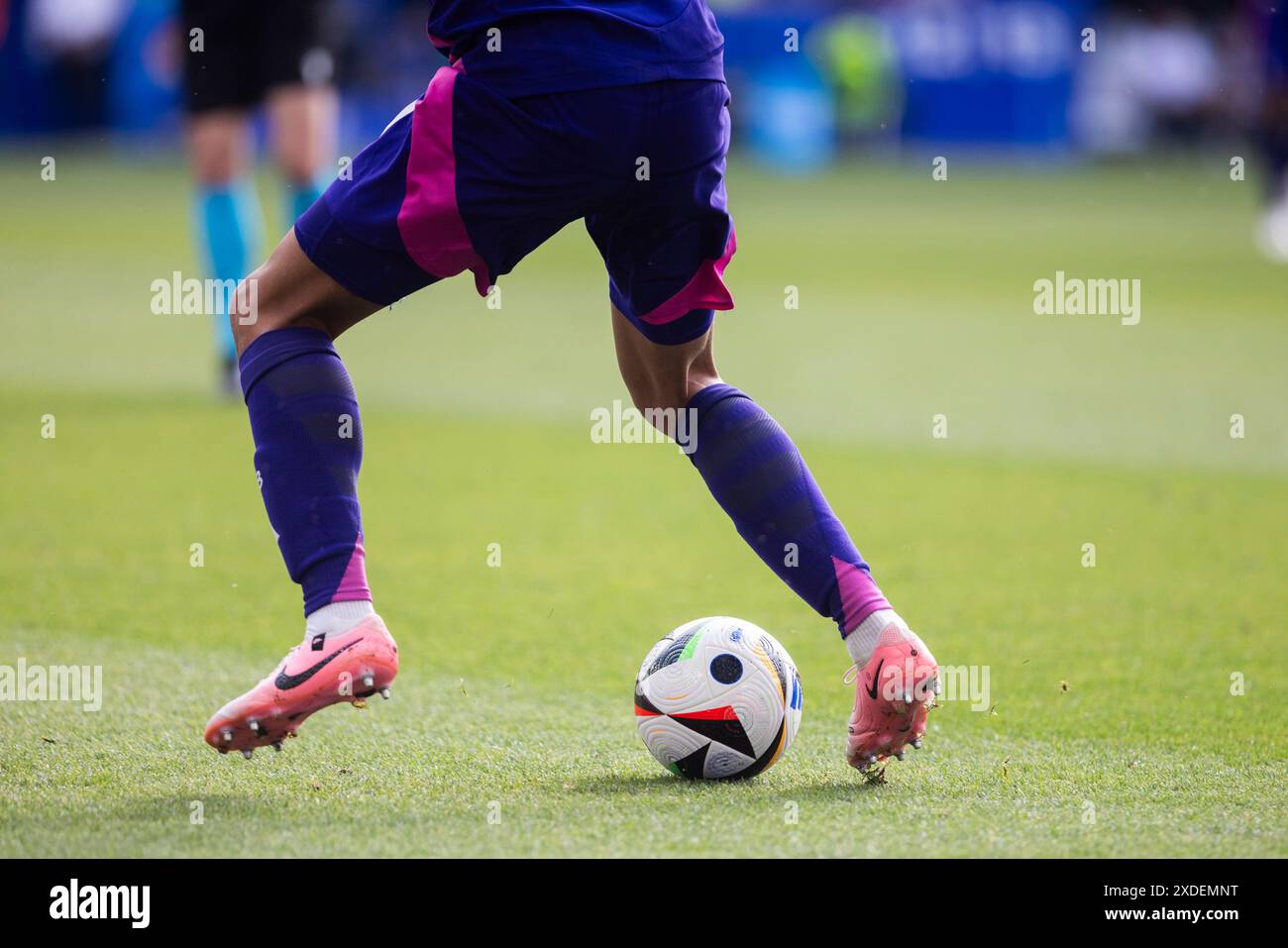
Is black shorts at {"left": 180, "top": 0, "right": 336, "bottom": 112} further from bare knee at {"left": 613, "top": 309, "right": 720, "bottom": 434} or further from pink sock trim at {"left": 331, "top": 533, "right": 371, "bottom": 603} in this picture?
pink sock trim at {"left": 331, "top": 533, "right": 371, "bottom": 603}

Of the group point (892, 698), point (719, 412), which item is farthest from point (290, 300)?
point (892, 698)

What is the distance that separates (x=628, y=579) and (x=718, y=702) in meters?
1.78

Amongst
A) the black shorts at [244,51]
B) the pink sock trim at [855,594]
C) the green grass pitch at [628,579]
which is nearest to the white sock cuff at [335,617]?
the green grass pitch at [628,579]

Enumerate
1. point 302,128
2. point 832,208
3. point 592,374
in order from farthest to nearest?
point 832,208
point 592,374
point 302,128

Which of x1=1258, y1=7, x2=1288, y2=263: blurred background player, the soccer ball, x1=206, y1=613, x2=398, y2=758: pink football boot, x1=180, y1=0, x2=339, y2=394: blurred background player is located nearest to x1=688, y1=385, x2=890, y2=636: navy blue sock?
the soccer ball

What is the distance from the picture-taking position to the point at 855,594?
10.3 ft

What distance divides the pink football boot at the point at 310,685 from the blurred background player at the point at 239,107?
475cm

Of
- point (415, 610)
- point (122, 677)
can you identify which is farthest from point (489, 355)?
point (122, 677)

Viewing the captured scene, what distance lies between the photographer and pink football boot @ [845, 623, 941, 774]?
9.93ft

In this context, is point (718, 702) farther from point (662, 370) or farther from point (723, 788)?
point (662, 370)

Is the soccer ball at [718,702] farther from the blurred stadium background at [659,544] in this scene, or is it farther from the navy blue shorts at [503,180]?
the navy blue shorts at [503,180]

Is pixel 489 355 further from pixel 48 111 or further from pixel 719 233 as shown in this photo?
pixel 48 111
